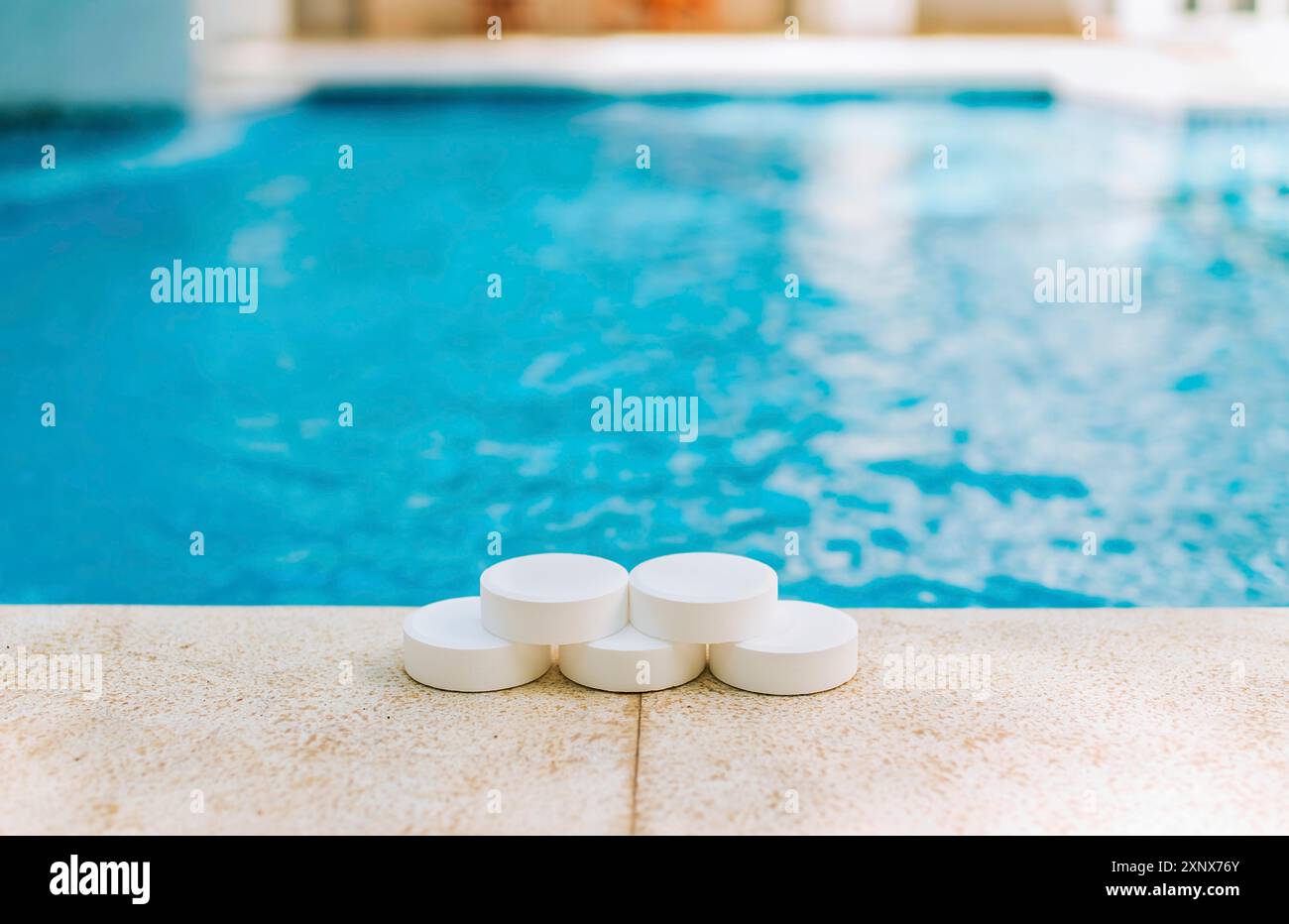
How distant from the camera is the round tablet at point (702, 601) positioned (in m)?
2.05

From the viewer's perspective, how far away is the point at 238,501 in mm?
4402

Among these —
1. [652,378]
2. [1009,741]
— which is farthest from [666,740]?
[652,378]

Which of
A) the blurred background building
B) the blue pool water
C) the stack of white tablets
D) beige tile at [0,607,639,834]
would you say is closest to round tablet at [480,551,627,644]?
the stack of white tablets

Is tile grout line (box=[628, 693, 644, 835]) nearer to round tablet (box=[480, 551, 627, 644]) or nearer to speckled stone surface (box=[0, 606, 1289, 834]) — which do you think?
speckled stone surface (box=[0, 606, 1289, 834])

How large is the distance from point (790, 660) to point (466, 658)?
22.5 inches

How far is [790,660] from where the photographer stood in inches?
80.5

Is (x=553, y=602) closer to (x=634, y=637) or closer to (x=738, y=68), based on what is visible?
(x=634, y=637)

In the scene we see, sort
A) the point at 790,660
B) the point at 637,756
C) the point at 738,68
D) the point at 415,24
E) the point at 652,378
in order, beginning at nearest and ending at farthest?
the point at 637,756, the point at 790,660, the point at 652,378, the point at 738,68, the point at 415,24

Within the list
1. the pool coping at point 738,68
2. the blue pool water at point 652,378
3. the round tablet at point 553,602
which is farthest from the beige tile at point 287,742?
the pool coping at point 738,68

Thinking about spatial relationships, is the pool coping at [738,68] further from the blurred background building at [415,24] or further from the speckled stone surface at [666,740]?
the speckled stone surface at [666,740]

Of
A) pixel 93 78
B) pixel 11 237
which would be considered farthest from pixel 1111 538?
pixel 93 78

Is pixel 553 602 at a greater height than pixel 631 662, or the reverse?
pixel 553 602

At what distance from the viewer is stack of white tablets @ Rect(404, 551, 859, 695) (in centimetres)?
206
